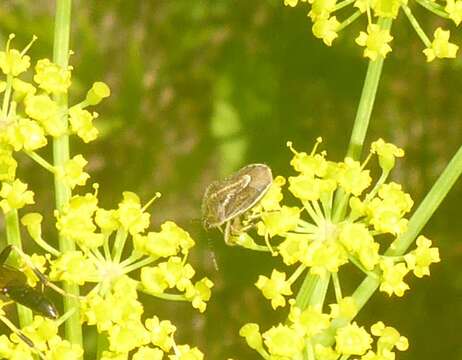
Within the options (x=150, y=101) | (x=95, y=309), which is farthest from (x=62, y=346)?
(x=150, y=101)

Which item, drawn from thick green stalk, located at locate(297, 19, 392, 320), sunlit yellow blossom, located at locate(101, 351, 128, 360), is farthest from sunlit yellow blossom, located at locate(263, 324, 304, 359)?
sunlit yellow blossom, located at locate(101, 351, 128, 360)

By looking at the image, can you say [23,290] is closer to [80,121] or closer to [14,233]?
[14,233]

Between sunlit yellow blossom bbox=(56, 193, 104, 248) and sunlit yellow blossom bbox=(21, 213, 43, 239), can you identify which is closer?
sunlit yellow blossom bbox=(56, 193, 104, 248)

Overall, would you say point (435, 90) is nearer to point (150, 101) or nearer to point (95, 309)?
point (150, 101)

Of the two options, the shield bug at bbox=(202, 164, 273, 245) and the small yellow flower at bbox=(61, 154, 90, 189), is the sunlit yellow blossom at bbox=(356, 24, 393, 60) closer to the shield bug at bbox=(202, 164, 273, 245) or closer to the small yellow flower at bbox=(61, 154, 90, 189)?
the shield bug at bbox=(202, 164, 273, 245)

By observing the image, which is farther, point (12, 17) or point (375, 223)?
point (12, 17)

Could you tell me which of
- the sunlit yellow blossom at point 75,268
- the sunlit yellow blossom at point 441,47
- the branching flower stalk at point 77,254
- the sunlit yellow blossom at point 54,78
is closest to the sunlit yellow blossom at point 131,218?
the branching flower stalk at point 77,254
